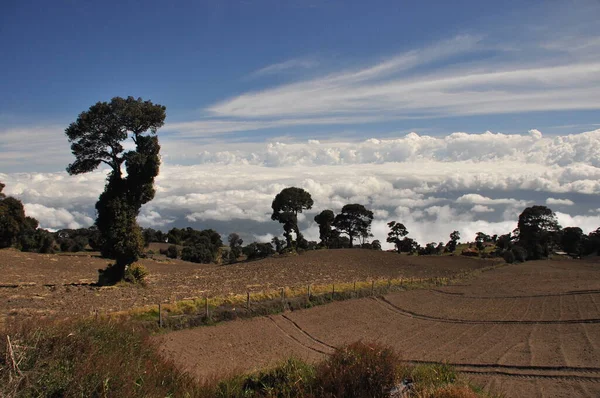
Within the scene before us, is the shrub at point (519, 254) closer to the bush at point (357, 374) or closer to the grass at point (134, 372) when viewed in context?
the grass at point (134, 372)

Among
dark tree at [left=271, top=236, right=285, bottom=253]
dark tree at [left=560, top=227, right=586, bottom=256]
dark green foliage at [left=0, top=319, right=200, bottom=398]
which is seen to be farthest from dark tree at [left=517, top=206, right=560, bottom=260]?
dark green foliage at [left=0, top=319, right=200, bottom=398]

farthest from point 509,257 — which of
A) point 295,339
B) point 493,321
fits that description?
point 295,339

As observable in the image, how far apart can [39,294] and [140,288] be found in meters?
6.59

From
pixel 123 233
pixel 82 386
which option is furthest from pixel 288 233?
pixel 82 386

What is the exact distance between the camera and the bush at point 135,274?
104ft

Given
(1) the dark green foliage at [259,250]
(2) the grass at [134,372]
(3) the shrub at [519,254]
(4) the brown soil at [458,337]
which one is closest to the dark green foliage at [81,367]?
(2) the grass at [134,372]

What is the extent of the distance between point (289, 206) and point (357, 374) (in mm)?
61996

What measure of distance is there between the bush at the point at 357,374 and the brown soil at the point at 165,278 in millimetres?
14170

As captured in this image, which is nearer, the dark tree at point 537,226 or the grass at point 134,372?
the grass at point 134,372

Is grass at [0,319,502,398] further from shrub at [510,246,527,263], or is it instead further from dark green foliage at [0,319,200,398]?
shrub at [510,246,527,263]

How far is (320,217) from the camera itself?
83250 mm

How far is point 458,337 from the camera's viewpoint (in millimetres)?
20844

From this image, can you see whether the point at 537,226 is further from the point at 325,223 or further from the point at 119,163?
the point at 119,163

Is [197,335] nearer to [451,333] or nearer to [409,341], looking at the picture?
[409,341]
